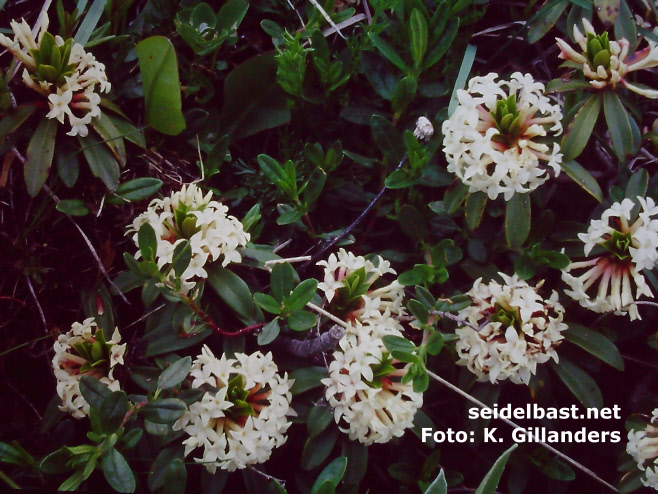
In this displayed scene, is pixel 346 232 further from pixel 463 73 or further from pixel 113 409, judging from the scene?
pixel 113 409

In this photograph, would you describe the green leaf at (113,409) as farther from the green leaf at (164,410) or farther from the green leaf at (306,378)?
the green leaf at (306,378)

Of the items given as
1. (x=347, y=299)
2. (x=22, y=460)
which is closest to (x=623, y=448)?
(x=347, y=299)

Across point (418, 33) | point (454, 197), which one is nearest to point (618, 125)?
point (454, 197)

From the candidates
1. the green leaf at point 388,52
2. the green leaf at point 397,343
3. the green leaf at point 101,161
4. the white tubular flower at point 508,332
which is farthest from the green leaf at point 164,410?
the green leaf at point 388,52

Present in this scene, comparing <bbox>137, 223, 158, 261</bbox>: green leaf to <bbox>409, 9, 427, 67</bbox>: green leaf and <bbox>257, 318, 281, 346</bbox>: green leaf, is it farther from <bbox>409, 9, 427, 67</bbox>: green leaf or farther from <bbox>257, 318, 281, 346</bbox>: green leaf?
<bbox>409, 9, 427, 67</bbox>: green leaf

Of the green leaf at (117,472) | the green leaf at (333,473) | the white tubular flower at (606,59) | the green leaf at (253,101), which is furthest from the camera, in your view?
the green leaf at (253,101)

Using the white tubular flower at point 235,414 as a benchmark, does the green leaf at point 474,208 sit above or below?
above

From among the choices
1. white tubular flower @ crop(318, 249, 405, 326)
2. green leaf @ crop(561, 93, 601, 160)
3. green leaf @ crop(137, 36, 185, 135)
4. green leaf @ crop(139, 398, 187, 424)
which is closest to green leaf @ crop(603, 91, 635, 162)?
green leaf @ crop(561, 93, 601, 160)

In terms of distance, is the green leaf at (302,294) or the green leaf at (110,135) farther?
the green leaf at (110,135)
